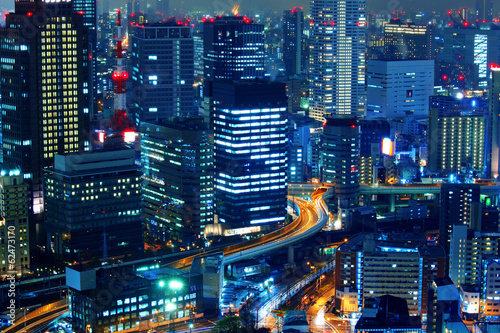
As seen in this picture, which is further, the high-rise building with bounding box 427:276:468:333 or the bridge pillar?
the bridge pillar

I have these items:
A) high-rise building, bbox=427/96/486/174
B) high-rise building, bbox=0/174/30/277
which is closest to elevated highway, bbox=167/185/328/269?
high-rise building, bbox=0/174/30/277

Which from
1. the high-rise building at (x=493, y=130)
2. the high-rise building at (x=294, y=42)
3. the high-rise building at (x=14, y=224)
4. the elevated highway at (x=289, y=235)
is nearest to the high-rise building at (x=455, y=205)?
the elevated highway at (x=289, y=235)

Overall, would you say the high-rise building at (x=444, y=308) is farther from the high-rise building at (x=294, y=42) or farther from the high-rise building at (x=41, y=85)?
the high-rise building at (x=294, y=42)

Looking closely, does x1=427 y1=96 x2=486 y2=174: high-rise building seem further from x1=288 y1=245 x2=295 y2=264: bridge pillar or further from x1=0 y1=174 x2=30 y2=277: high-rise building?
x1=0 y1=174 x2=30 y2=277: high-rise building

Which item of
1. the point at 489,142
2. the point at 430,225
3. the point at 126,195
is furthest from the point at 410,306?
the point at 489,142

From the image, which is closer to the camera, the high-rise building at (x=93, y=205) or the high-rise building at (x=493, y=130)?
the high-rise building at (x=93, y=205)

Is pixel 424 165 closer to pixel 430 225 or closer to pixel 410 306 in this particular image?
pixel 430 225
